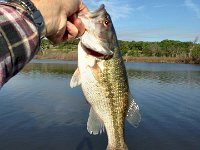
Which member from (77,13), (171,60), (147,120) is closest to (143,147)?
(147,120)

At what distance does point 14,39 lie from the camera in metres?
1.36

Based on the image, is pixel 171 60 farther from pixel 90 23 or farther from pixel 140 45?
pixel 90 23

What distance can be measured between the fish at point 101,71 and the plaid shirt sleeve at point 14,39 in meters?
1.28

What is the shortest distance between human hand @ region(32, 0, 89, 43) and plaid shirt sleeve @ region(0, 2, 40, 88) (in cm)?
19

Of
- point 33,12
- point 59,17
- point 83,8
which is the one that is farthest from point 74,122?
point 33,12

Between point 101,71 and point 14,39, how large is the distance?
1.59m

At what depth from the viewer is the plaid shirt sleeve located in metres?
1.32

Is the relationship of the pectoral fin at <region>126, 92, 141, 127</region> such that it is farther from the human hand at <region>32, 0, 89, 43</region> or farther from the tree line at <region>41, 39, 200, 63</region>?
the tree line at <region>41, 39, 200, 63</region>

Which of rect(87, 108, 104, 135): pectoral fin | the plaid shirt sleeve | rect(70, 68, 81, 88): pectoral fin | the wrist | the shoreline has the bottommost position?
the shoreline

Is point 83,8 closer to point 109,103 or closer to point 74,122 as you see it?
point 109,103

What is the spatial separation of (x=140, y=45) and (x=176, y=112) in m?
84.5

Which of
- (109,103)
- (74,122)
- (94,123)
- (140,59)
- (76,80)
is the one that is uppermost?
(76,80)

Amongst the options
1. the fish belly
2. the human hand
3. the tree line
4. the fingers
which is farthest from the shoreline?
the human hand

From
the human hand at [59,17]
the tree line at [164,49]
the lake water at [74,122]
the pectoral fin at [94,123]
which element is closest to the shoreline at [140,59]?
the tree line at [164,49]
